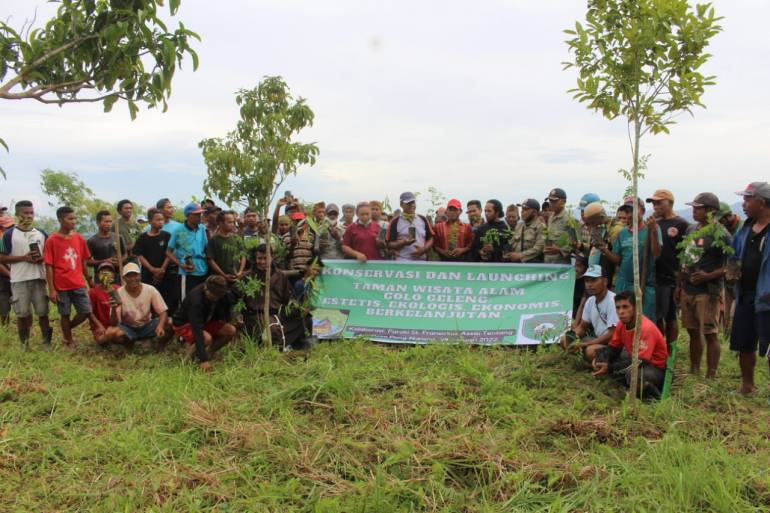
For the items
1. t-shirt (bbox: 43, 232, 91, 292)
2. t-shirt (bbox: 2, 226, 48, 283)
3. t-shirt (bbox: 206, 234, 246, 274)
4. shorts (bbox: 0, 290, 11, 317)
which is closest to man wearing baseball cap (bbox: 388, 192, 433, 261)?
t-shirt (bbox: 206, 234, 246, 274)

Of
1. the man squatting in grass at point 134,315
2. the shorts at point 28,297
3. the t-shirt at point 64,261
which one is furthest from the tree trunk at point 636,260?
the shorts at point 28,297

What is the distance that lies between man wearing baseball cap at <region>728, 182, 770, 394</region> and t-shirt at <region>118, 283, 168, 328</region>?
637 cm

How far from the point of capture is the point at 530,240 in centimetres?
818

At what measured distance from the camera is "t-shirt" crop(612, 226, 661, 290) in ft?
21.5

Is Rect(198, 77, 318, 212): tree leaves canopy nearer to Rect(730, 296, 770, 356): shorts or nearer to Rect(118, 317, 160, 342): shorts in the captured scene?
Rect(118, 317, 160, 342): shorts

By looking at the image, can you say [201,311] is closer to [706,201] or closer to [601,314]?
[601,314]

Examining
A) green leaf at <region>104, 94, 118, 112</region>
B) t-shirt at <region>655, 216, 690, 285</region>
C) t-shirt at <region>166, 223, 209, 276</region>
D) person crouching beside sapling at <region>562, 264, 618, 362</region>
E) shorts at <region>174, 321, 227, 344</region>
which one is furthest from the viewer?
t-shirt at <region>166, 223, 209, 276</region>

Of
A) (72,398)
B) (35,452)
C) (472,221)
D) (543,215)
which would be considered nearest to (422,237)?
(472,221)

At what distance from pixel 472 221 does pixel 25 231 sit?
601 centimetres

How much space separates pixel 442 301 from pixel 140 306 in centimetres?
378

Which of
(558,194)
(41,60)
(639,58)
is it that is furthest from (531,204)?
→ (41,60)

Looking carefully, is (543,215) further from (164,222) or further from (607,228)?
(164,222)

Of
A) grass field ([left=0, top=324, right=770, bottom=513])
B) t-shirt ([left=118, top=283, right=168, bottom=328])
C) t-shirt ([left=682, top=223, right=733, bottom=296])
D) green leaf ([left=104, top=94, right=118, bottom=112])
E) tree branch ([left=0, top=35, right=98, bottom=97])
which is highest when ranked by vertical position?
tree branch ([left=0, top=35, right=98, bottom=97])

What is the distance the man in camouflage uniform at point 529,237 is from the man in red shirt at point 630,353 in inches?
86.3
